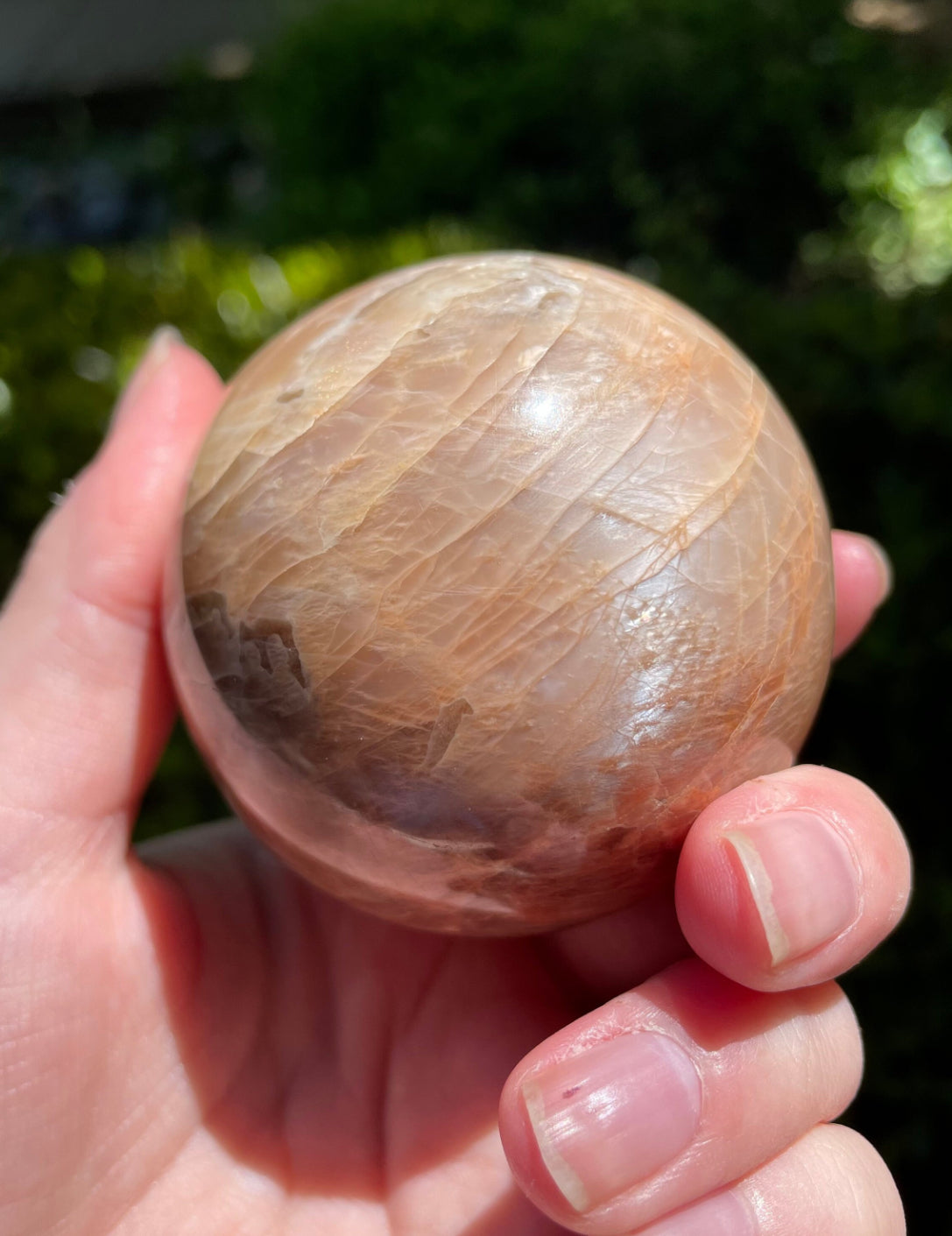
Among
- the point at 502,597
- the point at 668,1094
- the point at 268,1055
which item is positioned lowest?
the point at 268,1055

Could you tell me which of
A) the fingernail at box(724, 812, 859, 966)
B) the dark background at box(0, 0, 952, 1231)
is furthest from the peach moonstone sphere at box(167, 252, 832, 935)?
the dark background at box(0, 0, 952, 1231)

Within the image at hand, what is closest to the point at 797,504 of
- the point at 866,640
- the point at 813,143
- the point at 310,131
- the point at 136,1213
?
the point at 136,1213

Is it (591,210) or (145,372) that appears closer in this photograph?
(145,372)

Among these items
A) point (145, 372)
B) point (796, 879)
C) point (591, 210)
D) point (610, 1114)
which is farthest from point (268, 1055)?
point (591, 210)

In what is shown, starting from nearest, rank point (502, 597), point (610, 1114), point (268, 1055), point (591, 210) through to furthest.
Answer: point (502, 597)
point (610, 1114)
point (268, 1055)
point (591, 210)

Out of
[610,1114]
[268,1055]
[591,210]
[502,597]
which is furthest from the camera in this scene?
[591,210]

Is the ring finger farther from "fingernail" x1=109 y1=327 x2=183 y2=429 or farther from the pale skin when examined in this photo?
"fingernail" x1=109 y1=327 x2=183 y2=429

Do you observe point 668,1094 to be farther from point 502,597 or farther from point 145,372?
point 145,372
